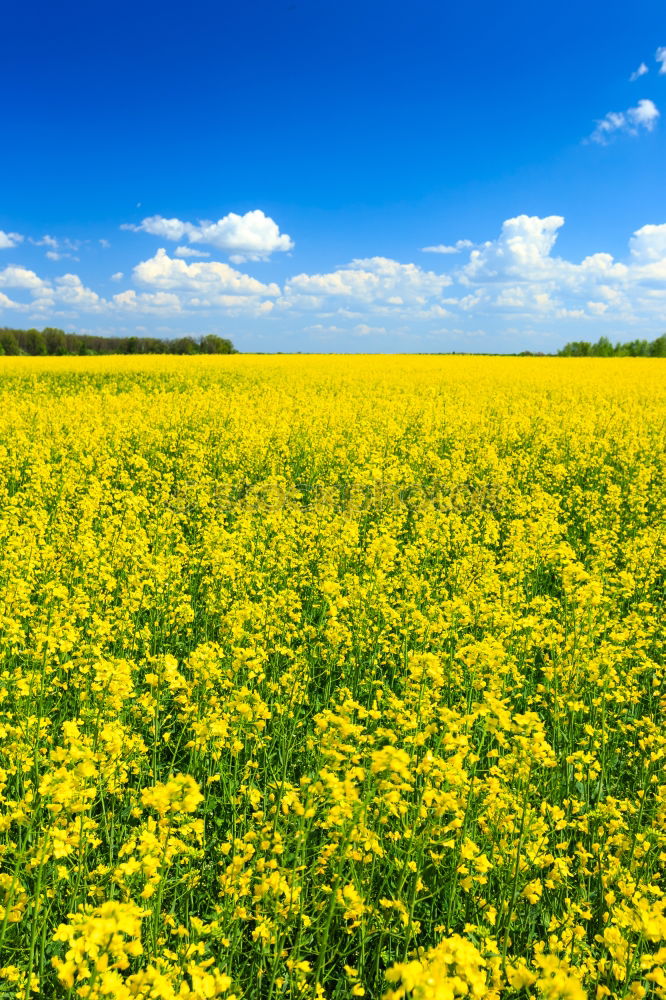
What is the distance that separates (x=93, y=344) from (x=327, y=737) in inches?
2490

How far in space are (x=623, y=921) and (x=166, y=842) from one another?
5.15 ft

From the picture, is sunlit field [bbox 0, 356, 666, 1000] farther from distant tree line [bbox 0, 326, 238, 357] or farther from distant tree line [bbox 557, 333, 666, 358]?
distant tree line [bbox 557, 333, 666, 358]

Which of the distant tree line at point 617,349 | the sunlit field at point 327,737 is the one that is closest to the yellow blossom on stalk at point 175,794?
the sunlit field at point 327,737

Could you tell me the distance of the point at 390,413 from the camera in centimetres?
1478

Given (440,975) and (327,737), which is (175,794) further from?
(440,975)

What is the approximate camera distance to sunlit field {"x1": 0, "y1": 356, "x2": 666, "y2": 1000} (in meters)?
2.15

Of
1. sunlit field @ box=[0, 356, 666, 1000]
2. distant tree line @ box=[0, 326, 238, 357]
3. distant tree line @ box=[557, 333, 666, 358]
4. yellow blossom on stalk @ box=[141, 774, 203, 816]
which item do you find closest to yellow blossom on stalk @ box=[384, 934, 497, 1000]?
sunlit field @ box=[0, 356, 666, 1000]

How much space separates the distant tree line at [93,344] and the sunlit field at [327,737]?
46.4 meters

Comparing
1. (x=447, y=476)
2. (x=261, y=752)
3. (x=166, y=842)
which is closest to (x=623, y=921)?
(x=166, y=842)

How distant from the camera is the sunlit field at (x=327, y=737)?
2.15m

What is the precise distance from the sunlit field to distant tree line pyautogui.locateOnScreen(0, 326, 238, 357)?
46.4m

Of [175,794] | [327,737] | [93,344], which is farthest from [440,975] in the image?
[93,344]

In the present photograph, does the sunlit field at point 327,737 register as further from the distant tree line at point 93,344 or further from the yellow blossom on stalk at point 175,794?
the distant tree line at point 93,344

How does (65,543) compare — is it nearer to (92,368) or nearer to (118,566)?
(118,566)
